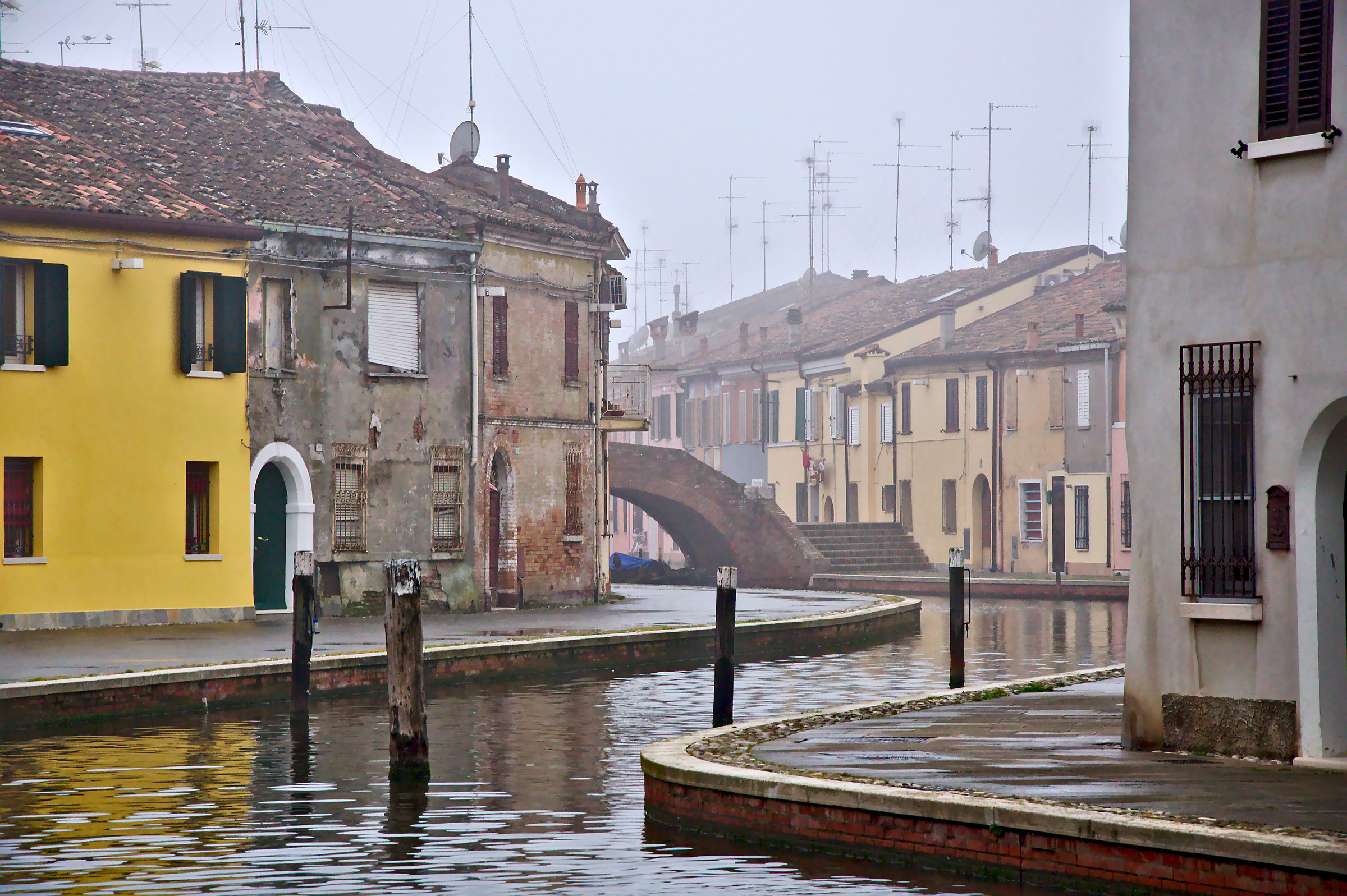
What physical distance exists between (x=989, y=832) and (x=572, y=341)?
2558 centimetres

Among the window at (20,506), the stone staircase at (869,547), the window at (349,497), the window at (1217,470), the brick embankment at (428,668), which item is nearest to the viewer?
the window at (1217,470)

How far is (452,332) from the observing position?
104ft

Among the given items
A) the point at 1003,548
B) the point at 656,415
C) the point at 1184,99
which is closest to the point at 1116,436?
the point at 1003,548

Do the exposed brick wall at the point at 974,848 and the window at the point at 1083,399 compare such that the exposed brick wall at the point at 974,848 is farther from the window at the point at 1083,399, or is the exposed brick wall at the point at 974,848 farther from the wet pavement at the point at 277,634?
the window at the point at 1083,399

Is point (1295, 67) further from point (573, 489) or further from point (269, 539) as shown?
point (573, 489)

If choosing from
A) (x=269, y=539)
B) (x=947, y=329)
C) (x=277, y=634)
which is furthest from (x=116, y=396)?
(x=947, y=329)

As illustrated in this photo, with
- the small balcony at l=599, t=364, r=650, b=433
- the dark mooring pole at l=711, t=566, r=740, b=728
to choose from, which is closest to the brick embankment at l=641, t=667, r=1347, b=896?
the dark mooring pole at l=711, t=566, r=740, b=728

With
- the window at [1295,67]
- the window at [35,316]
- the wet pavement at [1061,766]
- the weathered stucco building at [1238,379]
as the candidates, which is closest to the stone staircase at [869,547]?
the window at [35,316]

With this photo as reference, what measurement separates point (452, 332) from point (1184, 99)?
2095 centimetres

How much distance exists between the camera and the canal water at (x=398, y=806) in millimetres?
10125

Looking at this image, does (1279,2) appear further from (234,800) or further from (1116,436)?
(1116,436)

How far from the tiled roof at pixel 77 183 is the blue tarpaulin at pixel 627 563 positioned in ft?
78.9

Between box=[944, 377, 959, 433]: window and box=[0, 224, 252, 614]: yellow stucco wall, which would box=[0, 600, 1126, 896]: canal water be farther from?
box=[944, 377, 959, 433]: window

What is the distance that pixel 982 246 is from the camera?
2596 inches
